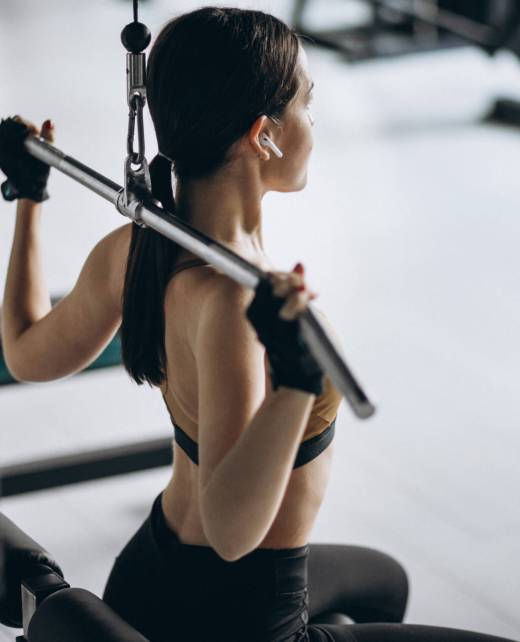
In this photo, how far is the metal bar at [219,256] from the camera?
39.8 inches

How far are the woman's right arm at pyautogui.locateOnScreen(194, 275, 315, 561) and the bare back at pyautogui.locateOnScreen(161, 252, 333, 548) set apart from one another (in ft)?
0.22

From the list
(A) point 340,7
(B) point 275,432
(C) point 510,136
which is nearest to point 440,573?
(B) point 275,432

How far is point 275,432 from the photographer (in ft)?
3.76

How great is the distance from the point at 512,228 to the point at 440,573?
2411 millimetres

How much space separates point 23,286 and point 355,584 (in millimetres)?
681

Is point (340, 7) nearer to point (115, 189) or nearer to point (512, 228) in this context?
point (512, 228)

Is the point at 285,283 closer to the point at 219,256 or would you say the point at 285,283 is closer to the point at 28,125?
the point at 219,256

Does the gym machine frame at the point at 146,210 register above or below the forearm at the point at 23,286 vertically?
above

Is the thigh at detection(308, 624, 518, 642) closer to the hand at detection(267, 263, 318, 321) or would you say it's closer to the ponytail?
the ponytail

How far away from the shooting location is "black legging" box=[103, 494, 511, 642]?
1.42m

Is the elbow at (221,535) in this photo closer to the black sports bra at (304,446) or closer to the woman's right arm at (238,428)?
the woman's right arm at (238,428)

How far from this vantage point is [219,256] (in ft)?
3.73

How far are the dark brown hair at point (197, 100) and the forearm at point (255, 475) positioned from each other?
284 millimetres

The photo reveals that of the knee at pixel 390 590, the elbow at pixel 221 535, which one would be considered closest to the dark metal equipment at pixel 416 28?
the knee at pixel 390 590
